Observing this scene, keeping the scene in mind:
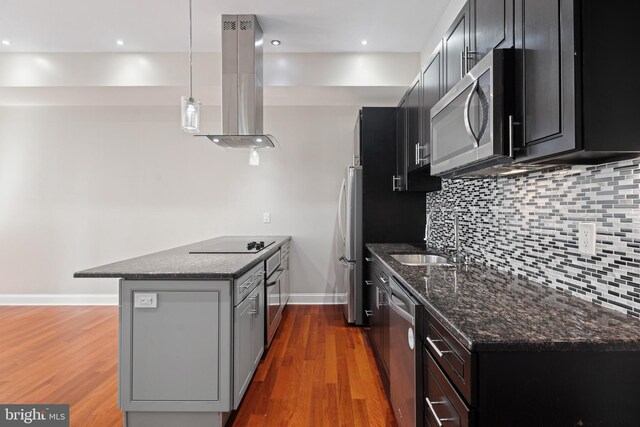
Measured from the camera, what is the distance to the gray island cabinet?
1714mm

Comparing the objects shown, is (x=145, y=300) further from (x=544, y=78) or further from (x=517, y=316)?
(x=544, y=78)

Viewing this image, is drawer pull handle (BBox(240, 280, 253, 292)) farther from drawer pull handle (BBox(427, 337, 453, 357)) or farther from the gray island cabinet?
drawer pull handle (BBox(427, 337, 453, 357))

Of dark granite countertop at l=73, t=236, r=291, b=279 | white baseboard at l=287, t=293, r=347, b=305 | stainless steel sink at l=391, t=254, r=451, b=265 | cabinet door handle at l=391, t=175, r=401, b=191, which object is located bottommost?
white baseboard at l=287, t=293, r=347, b=305

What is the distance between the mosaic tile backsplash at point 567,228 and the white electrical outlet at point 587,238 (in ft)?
0.05

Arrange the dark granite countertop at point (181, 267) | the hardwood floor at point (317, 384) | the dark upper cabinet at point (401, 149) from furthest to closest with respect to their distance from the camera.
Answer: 1. the dark upper cabinet at point (401, 149)
2. the hardwood floor at point (317, 384)
3. the dark granite countertop at point (181, 267)

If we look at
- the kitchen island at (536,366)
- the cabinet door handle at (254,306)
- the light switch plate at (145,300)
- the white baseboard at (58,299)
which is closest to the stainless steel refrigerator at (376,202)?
the cabinet door handle at (254,306)

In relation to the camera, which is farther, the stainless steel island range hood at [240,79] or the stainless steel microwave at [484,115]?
the stainless steel island range hood at [240,79]

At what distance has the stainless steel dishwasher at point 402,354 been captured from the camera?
1.40m

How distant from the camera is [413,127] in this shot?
2.71m

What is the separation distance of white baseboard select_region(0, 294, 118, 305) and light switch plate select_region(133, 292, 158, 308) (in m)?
3.01

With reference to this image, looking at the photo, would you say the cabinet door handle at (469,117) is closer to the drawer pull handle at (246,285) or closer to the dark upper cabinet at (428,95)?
the dark upper cabinet at (428,95)

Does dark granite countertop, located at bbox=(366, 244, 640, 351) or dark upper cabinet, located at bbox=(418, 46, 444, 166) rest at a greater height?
dark upper cabinet, located at bbox=(418, 46, 444, 166)

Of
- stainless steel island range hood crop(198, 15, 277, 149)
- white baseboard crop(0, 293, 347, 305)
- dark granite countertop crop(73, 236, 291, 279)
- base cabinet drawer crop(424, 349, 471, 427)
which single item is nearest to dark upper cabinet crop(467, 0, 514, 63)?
base cabinet drawer crop(424, 349, 471, 427)

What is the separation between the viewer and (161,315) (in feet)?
5.67
